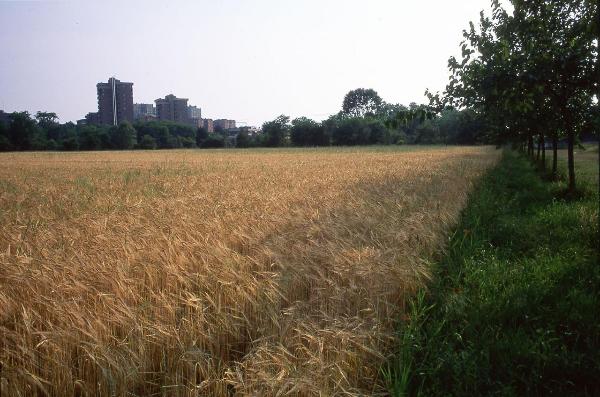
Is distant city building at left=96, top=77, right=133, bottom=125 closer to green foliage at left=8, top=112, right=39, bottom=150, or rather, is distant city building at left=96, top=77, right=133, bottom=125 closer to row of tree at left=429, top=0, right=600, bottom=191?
green foliage at left=8, top=112, right=39, bottom=150

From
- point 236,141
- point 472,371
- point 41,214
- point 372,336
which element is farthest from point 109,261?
point 236,141

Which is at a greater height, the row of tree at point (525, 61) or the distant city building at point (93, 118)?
the distant city building at point (93, 118)

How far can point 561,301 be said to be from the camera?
13.8 ft

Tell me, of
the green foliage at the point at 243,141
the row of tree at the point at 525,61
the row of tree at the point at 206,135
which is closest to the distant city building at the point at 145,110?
the row of tree at the point at 206,135

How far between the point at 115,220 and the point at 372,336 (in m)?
4.62

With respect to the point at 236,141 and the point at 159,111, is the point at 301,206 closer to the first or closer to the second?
the point at 236,141

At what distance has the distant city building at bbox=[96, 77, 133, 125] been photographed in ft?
390

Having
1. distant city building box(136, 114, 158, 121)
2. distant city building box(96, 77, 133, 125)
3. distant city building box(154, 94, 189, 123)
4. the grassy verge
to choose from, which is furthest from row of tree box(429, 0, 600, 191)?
distant city building box(154, 94, 189, 123)

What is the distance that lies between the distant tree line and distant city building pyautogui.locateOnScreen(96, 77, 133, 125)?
13112 mm

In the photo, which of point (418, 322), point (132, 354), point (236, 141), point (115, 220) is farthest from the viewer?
point (236, 141)

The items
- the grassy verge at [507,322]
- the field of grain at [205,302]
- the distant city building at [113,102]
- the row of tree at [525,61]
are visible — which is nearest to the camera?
the field of grain at [205,302]

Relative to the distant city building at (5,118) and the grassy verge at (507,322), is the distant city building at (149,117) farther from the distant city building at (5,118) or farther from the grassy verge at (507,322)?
the grassy verge at (507,322)

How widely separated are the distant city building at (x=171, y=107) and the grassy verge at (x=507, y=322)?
538 ft

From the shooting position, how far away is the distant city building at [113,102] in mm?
119000
